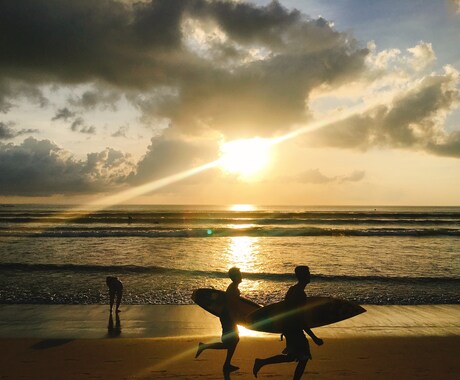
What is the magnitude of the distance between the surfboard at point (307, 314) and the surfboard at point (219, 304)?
22 cm

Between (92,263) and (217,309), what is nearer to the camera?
(217,309)

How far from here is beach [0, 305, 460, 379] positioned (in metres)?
7.38

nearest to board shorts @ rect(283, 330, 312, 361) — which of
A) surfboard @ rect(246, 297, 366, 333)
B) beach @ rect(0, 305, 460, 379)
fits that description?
surfboard @ rect(246, 297, 366, 333)

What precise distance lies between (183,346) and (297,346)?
Answer: 12.6ft

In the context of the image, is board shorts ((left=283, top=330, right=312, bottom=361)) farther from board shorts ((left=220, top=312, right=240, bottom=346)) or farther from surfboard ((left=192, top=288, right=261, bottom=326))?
board shorts ((left=220, top=312, right=240, bottom=346))

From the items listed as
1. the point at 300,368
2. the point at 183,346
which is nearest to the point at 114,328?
the point at 183,346

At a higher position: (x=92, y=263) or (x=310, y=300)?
(x=310, y=300)

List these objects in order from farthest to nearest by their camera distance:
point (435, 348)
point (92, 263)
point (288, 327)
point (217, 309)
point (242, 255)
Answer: point (242, 255) → point (92, 263) → point (435, 348) → point (217, 309) → point (288, 327)

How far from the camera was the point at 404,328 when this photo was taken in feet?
35.1

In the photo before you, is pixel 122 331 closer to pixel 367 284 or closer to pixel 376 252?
pixel 367 284

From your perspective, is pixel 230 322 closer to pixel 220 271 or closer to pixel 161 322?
pixel 161 322

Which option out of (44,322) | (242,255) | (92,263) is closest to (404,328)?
(44,322)

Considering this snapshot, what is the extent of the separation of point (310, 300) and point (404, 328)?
19.7 feet

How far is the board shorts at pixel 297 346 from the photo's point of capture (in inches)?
232
